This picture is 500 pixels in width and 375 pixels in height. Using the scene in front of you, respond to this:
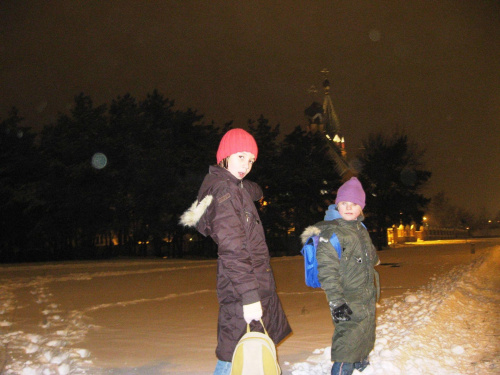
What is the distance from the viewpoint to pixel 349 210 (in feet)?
13.7

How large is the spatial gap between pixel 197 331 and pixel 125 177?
23.3 meters

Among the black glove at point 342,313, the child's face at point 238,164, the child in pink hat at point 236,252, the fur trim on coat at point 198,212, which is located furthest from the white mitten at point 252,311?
the black glove at point 342,313

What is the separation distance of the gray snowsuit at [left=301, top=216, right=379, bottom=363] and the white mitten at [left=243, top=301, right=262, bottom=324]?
38.8 inches

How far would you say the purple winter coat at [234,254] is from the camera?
2953 mm

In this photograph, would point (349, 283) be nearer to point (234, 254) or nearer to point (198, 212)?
point (234, 254)

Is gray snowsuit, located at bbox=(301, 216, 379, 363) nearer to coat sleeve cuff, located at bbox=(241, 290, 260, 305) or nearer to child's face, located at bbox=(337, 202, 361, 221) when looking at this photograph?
child's face, located at bbox=(337, 202, 361, 221)

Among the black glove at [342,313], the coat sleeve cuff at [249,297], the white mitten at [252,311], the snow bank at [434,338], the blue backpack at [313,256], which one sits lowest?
the snow bank at [434,338]

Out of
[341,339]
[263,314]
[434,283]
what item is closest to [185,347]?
[341,339]

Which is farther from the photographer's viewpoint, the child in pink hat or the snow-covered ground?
the snow-covered ground

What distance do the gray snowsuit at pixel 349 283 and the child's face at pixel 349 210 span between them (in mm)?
85

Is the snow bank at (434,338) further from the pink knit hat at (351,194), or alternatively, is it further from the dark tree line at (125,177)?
the dark tree line at (125,177)

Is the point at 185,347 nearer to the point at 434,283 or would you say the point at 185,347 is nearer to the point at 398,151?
the point at 434,283

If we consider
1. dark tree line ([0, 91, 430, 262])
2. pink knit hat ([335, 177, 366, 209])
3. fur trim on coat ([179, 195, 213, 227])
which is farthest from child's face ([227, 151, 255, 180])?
dark tree line ([0, 91, 430, 262])

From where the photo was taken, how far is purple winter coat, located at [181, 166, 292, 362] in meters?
2.95
